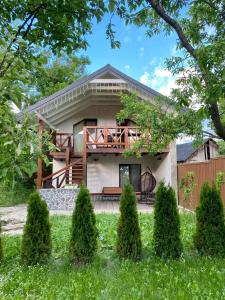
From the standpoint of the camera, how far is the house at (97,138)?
15.2 meters

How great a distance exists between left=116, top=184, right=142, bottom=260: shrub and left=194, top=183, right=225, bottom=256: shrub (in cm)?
109

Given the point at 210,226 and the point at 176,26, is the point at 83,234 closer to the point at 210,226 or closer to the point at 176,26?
the point at 210,226

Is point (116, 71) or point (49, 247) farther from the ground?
point (116, 71)

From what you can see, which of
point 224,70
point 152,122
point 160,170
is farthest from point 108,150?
point 224,70

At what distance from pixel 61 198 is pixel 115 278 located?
33.7 feet

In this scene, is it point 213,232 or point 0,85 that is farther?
point 213,232

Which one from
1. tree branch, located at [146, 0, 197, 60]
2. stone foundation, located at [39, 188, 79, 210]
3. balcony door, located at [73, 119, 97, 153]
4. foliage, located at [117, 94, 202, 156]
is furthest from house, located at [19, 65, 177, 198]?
tree branch, located at [146, 0, 197, 60]

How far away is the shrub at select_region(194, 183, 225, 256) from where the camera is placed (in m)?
5.54

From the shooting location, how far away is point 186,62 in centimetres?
486

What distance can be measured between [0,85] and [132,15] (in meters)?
3.26

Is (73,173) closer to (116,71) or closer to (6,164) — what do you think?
(116,71)

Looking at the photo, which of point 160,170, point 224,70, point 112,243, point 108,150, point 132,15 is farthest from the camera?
point 160,170

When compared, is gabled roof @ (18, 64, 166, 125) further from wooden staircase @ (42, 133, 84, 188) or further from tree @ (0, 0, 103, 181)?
tree @ (0, 0, 103, 181)

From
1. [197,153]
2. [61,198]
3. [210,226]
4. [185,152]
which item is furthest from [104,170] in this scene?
[185,152]
